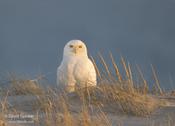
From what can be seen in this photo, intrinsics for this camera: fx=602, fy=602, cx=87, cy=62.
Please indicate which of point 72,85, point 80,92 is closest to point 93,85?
point 80,92

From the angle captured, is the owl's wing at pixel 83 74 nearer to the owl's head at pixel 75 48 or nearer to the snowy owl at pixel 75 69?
the snowy owl at pixel 75 69

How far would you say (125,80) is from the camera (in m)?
6.89

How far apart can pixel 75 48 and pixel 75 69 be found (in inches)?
15.5

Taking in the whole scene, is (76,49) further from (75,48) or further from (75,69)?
(75,69)

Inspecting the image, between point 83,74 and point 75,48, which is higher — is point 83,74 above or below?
below

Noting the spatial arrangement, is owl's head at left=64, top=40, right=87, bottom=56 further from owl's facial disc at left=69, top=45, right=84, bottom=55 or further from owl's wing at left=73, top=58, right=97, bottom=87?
owl's wing at left=73, top=58, right=97, bottom=87

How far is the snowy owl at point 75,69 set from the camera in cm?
776

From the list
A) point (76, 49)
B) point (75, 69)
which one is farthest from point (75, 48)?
point (75, 69)

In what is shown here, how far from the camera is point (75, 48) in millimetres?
8086

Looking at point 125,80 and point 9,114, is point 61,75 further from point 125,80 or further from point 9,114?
point 9,114

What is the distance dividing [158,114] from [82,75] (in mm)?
1714

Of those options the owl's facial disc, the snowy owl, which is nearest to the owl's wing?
the snowy owl

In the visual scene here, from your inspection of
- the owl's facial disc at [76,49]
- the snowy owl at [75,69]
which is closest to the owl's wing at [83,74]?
the snowy owl at [75,69]

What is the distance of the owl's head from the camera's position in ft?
26.5
